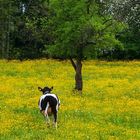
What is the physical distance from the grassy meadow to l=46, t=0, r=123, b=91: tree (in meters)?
3.46

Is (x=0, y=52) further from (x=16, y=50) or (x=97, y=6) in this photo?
(x=97, y=6)

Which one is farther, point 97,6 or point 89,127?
point 97,6

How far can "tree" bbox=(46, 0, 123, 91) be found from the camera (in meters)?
36.9

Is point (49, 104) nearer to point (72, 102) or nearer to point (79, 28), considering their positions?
point (72, 102)

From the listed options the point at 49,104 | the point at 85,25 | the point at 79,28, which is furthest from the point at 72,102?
the point at 49,104

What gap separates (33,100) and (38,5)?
39344 mm

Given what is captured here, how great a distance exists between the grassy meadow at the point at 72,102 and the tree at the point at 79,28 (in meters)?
3.46

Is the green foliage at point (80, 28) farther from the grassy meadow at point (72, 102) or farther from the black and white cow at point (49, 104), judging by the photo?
the black and white cow at point (49, 104)

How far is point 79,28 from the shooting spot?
36750 millimetres

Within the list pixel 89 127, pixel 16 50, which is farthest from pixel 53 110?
pixel 16 50

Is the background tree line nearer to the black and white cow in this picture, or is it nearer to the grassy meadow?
the grassy meadow

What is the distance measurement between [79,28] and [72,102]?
703 cm

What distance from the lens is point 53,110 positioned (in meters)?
21.9

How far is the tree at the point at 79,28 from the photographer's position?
36.9 meters
